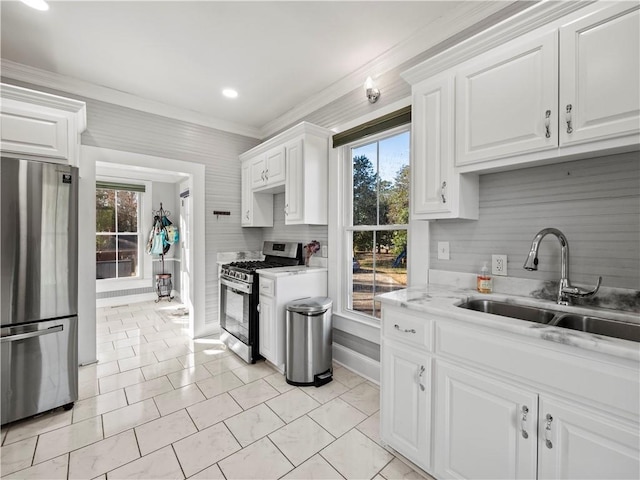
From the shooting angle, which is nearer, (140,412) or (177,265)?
(140,412)

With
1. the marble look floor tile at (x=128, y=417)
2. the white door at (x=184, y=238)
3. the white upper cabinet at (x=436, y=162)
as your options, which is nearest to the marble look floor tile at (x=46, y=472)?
the marble look floor tile at (x=128, y=417)

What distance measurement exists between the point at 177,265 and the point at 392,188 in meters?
4.98

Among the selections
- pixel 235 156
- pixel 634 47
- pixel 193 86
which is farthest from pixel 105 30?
pixel 634 47

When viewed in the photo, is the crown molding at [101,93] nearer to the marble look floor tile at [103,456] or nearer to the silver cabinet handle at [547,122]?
the marble look floor tile at [103,456]

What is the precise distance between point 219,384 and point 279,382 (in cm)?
53

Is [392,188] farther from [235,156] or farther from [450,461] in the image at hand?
[235,156]

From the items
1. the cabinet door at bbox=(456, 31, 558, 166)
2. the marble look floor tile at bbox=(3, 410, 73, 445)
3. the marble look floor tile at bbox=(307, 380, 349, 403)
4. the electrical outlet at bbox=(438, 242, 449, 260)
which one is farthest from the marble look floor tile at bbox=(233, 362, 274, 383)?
the cabinet door at bbox=(456, 31, 558, 166)

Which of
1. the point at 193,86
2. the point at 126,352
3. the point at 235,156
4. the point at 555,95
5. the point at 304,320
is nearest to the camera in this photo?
the point at 555,95

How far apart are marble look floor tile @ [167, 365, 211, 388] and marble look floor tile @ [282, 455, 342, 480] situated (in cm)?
141

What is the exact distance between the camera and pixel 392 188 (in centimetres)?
259

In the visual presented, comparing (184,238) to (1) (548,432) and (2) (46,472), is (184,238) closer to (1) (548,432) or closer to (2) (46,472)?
(2) (46,472)

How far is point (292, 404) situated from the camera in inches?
90.4

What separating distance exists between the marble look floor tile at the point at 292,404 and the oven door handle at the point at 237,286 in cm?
105

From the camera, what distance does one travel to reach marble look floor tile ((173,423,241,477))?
1693mm
